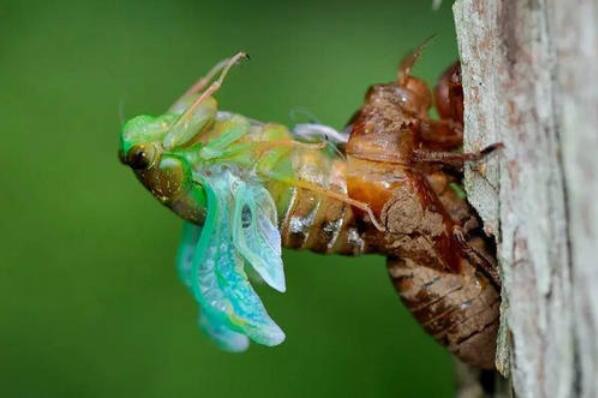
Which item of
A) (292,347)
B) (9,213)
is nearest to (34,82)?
(9,213)

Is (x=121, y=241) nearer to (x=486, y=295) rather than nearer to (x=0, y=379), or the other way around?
(x=0, y=379)

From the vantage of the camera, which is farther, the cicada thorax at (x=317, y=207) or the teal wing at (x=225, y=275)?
the cicada thorax at (x=317, y=207)

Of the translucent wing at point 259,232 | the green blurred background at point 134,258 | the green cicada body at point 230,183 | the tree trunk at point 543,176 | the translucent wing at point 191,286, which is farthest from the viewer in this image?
the green blurred background at point 134,258

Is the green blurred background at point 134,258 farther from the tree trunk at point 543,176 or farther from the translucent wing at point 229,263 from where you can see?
the tree trunk at point 543,176

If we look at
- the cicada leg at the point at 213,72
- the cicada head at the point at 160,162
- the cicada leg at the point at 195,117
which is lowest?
the cicada head at the point at 160,162

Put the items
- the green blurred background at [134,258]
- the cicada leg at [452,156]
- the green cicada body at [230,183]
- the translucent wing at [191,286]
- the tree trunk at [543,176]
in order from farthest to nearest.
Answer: the green blurred background at [134,258] → the translucent wing at [191,286] → the green cicada body at [230,183] → the cicada leg at [452,156] → the tree trunk at [543,176]

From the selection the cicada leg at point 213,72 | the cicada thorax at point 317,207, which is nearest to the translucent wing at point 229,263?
the cicada thorax at point 317,207

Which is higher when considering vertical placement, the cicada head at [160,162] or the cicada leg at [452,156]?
the cicada head at [160,162]
